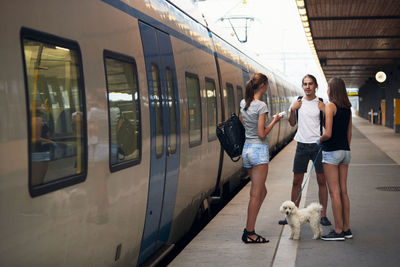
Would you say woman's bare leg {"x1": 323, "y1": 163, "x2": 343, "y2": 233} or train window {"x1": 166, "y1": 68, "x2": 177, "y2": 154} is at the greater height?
train window {"x1": 166, "y1": 68, "x2": 177, "y2": 154}

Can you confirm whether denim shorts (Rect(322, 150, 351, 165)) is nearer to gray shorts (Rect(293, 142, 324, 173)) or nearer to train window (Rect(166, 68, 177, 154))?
gray shorts (Rect(293, 142, 324, 173))

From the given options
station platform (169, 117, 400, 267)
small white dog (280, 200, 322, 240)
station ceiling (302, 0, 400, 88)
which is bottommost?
station platform (169, 117, 400, 267)

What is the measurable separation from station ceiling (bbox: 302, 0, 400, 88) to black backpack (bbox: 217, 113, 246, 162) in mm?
8538

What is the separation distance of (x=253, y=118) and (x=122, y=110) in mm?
2000

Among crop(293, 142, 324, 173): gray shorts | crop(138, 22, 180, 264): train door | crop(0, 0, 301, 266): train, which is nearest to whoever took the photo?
crop(0, 0, 301, 266): train

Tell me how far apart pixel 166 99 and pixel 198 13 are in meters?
3.13

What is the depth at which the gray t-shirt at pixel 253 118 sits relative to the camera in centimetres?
637

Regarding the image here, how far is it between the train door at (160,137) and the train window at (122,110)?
1.24ft

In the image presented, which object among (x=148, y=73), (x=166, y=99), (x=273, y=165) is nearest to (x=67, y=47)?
(x=148, y=73)

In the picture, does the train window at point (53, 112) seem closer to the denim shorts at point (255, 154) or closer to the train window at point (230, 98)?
the denim shorts at point (255, 154)

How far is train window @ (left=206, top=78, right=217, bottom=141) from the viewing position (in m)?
8.59

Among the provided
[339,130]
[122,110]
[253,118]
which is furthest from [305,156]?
[122,110]

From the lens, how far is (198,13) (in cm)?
886

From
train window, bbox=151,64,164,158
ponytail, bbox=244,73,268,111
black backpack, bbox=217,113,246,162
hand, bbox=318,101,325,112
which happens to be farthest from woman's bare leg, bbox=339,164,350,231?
train window, bbox=151,64,164,158
